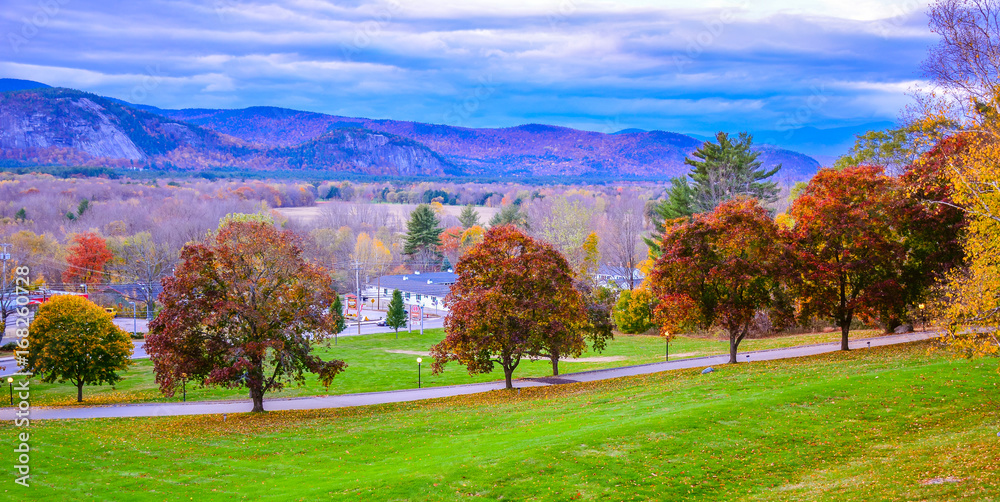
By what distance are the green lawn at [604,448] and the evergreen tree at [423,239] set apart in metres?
79.4

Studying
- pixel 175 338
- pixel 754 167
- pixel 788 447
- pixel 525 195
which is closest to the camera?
pixel 788 447

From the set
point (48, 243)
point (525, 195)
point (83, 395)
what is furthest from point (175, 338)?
point (525, 195)

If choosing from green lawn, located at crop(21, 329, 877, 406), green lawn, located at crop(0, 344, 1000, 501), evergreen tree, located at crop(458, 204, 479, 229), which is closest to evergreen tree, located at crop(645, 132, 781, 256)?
green lawn, located at crop(21, 329, 877, 406)

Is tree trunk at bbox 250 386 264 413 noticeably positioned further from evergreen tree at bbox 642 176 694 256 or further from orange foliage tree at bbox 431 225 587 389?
evergreen tree at bbox 642 176 694 256

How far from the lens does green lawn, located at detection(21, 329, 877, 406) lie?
110ft

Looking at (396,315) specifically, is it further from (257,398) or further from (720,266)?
(720,266)

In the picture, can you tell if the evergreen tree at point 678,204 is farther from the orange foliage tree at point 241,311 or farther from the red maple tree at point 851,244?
the orange foliage tree at point 241,311

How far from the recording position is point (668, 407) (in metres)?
20.8

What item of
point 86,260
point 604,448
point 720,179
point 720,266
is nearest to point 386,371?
point 720,266

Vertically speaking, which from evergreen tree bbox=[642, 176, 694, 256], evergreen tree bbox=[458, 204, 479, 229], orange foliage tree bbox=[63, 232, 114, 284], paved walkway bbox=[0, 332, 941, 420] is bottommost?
paved walkway bbox=[0, 332, 941, 420]

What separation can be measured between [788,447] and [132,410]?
84.6 feet

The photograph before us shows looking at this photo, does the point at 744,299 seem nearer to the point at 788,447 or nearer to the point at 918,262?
the point at 918,262

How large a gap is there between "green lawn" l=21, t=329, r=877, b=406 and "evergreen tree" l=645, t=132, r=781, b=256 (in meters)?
18.3

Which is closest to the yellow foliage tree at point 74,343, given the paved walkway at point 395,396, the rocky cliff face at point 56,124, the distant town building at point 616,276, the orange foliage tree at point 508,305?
the paved walkway at point 395,396
